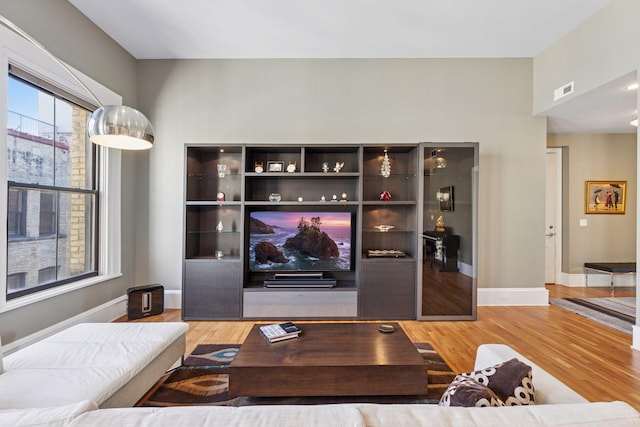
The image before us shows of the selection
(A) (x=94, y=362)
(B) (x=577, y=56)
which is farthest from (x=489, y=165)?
(A) (x=94, y=362)

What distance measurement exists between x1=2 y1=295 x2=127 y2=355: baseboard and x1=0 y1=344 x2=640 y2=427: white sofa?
244 centimetres

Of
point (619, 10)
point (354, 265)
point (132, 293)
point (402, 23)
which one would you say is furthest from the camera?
point (354, 265)

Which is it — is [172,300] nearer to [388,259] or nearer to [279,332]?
[279,332]

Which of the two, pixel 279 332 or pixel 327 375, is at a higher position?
pixel 279 332

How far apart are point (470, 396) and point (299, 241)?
2.99m

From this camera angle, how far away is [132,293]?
142 inches

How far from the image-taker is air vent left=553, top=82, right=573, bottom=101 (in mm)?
3649

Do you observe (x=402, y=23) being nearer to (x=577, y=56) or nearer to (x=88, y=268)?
(x=577, y=56)

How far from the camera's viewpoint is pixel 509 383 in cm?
107

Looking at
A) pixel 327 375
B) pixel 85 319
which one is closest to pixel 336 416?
pixel 327 375

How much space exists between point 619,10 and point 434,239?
284 cm

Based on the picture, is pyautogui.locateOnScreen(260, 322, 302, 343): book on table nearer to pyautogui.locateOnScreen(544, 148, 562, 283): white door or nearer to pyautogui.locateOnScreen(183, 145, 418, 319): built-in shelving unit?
pyautogui.locateOnScreen(183, 145, 418, 319): built-in shelving unit

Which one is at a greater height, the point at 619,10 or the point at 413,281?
the point at 619,10

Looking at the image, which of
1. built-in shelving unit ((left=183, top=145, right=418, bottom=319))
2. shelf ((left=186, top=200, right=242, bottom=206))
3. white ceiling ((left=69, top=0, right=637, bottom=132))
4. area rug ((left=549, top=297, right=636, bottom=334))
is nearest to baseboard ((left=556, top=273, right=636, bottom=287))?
area rug ((left=549, top=297, right=636, bottom=334))
